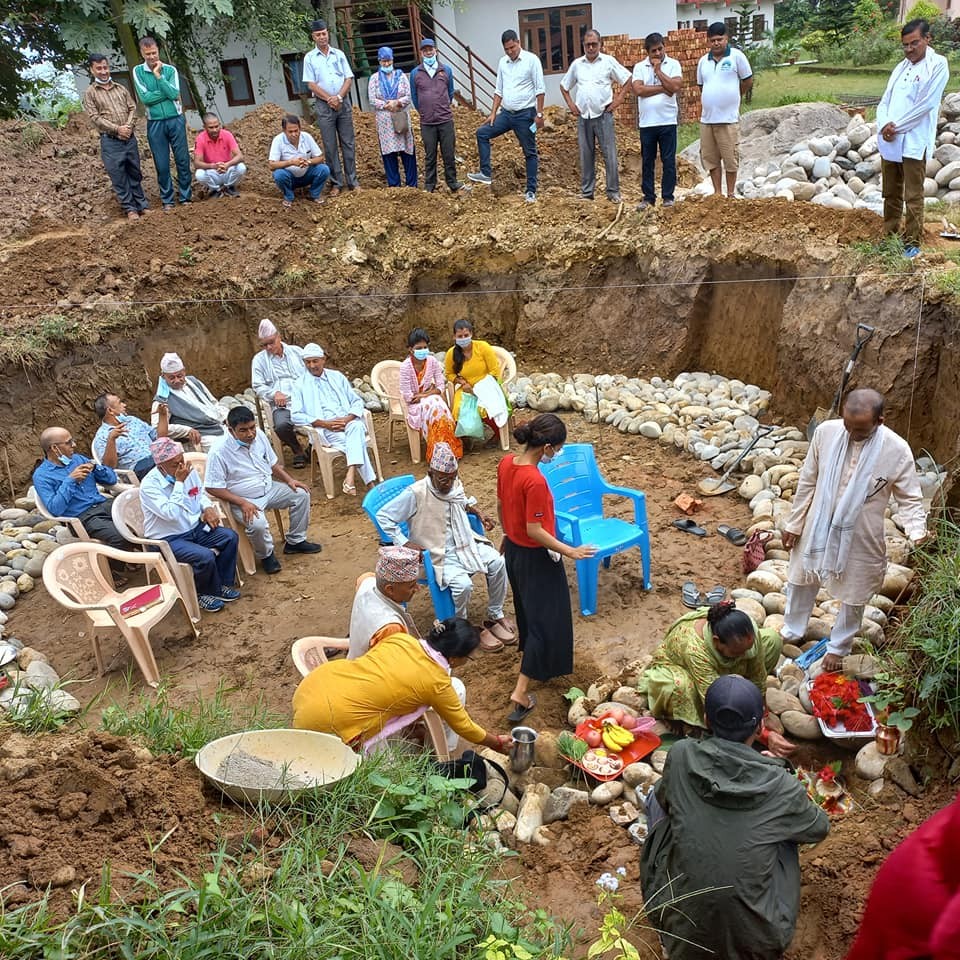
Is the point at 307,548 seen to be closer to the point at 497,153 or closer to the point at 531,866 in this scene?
the point at 531,866

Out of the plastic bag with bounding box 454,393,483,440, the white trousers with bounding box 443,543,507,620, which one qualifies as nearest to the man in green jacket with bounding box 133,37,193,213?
the plastic bag with bounding box 454,393,483,440

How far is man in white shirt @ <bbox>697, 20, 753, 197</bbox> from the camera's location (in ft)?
30.5

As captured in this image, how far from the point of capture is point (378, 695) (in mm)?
3789

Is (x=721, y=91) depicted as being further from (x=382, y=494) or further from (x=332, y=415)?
(x=382, y=494)

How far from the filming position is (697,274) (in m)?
9.44

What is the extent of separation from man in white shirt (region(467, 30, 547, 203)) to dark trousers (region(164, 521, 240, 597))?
6532mm

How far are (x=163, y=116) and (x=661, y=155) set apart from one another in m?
6.25

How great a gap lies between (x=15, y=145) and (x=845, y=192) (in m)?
11.7

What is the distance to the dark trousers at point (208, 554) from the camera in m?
6.31

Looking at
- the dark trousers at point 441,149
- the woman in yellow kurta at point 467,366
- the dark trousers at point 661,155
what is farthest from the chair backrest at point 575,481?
the dark trousers at point 441,149

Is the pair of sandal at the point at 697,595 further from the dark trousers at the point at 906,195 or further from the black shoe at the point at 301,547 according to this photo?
the dark trousers at the point at 906,195

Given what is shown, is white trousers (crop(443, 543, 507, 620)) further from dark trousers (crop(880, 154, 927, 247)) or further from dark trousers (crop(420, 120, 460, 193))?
dark trousers (crop(420, 120, 460, 193))

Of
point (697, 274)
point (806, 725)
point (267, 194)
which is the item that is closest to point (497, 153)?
point (267, 194)

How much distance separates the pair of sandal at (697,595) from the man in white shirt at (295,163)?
764 cm
